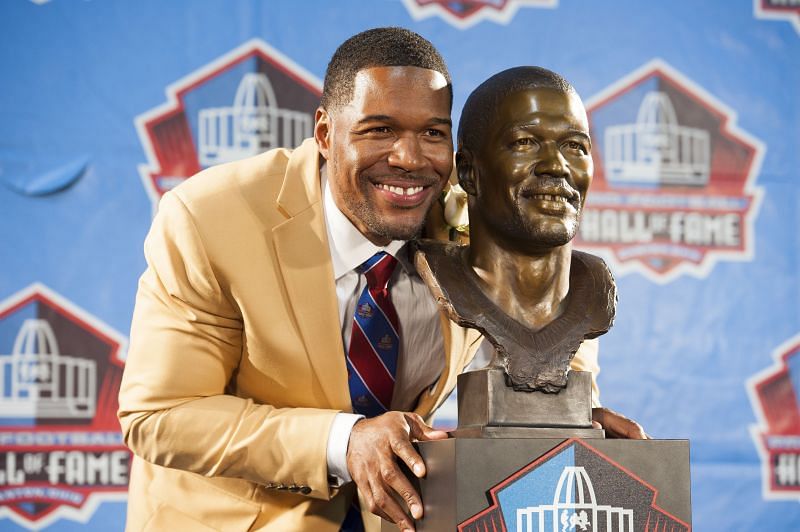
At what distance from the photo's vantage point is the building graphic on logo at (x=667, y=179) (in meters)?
2.37

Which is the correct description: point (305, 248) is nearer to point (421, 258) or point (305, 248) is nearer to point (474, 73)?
point (421, 258)

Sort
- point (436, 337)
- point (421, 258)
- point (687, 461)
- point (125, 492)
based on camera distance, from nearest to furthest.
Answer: point (687, 461) → point (421, 258) → point (436, 337) → point (125, 492)

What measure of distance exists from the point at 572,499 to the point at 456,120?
1.32m

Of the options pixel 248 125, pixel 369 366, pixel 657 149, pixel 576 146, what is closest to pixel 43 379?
pixel 248 125

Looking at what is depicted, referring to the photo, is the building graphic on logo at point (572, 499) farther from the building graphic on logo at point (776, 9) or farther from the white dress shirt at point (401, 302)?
the building graphic on logo at point (776, 9)

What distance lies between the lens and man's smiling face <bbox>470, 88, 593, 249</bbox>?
1240 millimetres

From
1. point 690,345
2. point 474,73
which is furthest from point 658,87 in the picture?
point 690,345

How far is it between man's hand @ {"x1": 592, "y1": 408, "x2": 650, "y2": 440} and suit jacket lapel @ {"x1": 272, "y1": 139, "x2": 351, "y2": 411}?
0.35m

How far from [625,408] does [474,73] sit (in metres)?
0.85

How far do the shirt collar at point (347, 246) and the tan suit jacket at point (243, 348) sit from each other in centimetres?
4

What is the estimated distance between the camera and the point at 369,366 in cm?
147

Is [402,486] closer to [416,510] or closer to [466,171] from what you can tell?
[416,510]

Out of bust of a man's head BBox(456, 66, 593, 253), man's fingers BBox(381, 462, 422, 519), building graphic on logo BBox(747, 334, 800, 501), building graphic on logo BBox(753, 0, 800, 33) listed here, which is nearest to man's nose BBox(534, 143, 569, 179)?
bust of a man's head BBox(456, 66, 593, 253)

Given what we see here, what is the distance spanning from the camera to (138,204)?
7.26 feet
